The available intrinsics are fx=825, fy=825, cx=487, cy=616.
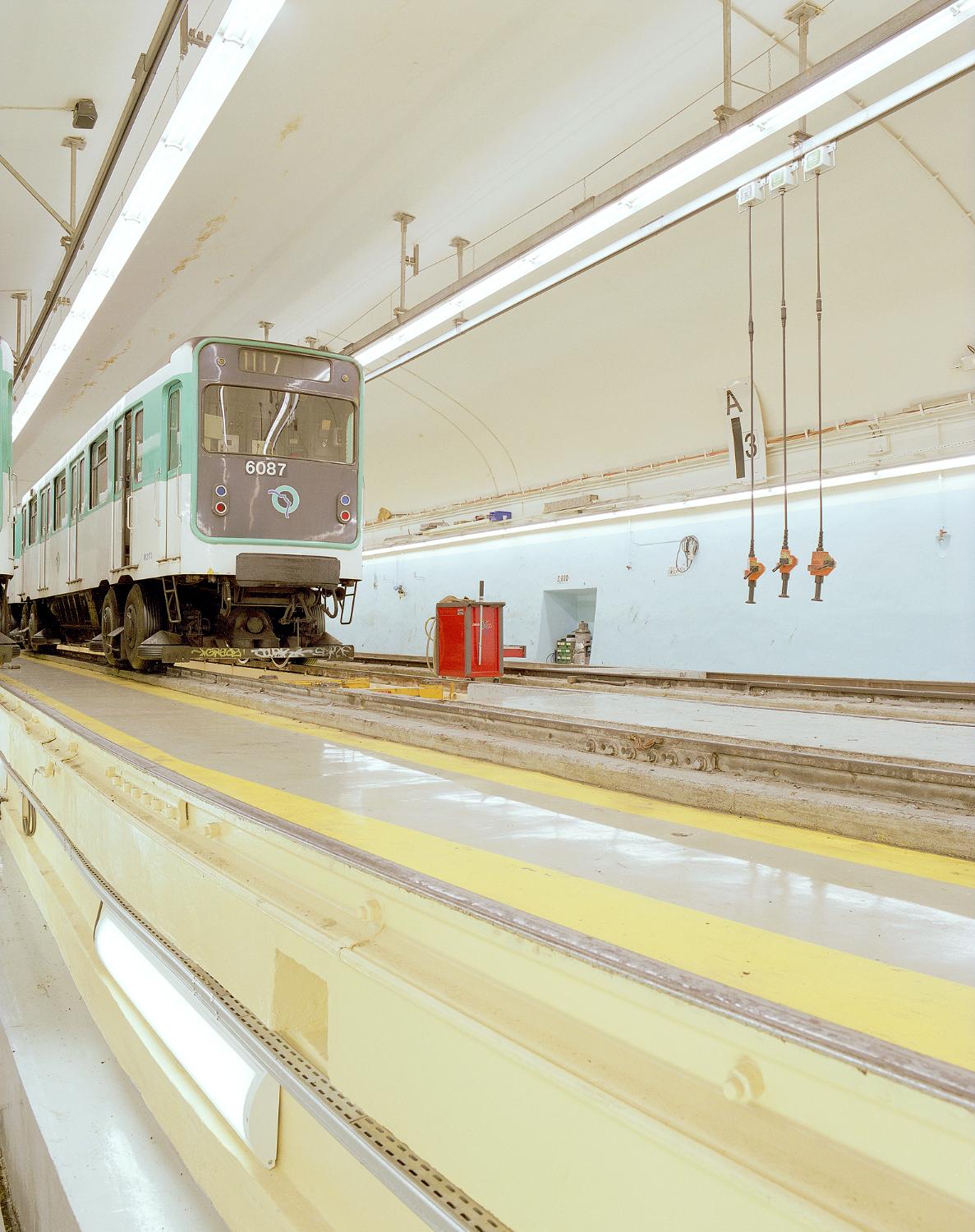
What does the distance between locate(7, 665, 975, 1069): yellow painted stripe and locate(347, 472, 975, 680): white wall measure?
7919mm

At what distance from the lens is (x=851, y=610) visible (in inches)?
367

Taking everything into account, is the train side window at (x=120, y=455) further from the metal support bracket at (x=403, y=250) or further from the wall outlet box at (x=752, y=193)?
the wall outlet box at (x=752, y=193)

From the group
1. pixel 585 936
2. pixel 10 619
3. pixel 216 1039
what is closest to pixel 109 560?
pixel 216 1039

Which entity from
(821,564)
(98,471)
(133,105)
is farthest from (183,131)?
(821,564)

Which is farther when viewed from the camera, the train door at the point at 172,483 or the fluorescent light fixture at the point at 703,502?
the fluorescent light fixture at the point at 703,502

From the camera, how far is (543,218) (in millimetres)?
8219

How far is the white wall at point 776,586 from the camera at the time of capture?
856 centimetres

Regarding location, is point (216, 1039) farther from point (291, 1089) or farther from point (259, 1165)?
point (291, 1089)

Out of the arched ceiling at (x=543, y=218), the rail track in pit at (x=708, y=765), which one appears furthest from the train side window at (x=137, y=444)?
the rail track in pit at (x=708, y=765)

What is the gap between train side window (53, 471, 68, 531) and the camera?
10234mm

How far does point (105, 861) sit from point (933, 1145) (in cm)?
287

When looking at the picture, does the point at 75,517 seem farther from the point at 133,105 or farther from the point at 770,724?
the point at 770,724

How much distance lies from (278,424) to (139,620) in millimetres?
2187

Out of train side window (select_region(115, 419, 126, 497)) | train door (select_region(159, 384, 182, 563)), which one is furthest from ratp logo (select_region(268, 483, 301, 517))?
train side window (select_region(115, 419, 126, 497))
